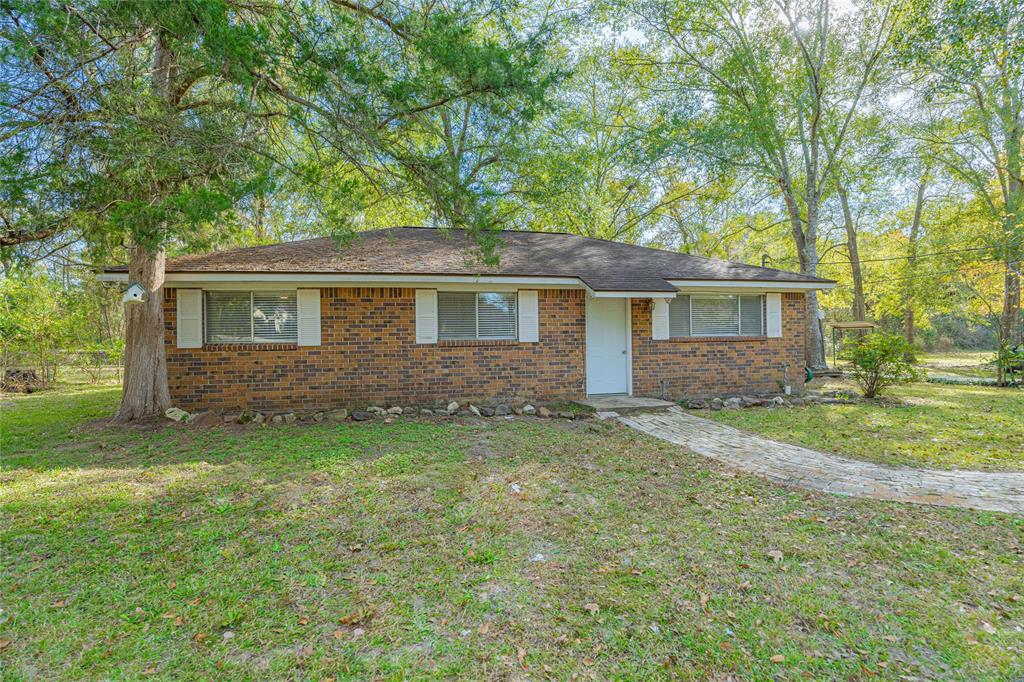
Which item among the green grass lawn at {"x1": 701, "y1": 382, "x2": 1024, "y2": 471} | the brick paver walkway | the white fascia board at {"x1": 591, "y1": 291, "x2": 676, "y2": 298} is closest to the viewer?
the brick paver walkway

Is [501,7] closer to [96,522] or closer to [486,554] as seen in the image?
[486,554]

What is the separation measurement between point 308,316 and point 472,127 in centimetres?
445

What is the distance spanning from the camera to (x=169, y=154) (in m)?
4.77

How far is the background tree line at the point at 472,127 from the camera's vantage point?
4.64 metres

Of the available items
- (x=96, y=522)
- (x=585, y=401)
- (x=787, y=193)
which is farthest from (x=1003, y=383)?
(x=96, y=522)

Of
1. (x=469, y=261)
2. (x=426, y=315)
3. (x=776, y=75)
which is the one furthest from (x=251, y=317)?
(x=776, y=75)

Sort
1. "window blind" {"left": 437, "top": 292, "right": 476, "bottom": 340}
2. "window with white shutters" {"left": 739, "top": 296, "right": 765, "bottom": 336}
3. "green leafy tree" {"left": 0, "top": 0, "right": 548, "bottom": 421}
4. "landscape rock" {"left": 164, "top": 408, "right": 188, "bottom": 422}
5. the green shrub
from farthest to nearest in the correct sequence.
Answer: "window with white shutters" {"left": 739, "top": 296, "right": 765, "bottom": 336} < the green shrub < "window blind" {"left": 437, "top": 292, "right": 476, "bottom": 340} < "landscape rock" {"left": 164, "top": 408, "right": 188, "bottom": 422} < "green leafy tree" {"left": 0, "top": 0, "right": 548, "bottom": 421}

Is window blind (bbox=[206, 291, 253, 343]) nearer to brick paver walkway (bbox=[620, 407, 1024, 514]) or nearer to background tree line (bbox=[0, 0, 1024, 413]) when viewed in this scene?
background tree line (bbox=[0, 0, 1024, 413])

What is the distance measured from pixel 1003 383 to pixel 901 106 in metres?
11.2

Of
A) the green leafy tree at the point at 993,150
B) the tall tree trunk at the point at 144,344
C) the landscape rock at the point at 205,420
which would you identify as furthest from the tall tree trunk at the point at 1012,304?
the tall tree trunk at the point at 144,344

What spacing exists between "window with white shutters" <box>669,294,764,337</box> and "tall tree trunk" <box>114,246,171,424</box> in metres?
9.59

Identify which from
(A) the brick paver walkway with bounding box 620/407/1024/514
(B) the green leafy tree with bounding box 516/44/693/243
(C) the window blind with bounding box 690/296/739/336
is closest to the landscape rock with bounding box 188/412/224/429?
(A) the brick paver walkway with bounding box 620/407/1024/514

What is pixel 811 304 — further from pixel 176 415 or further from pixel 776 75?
pixel 176 415

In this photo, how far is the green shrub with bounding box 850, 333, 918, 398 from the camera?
33.7 ft
